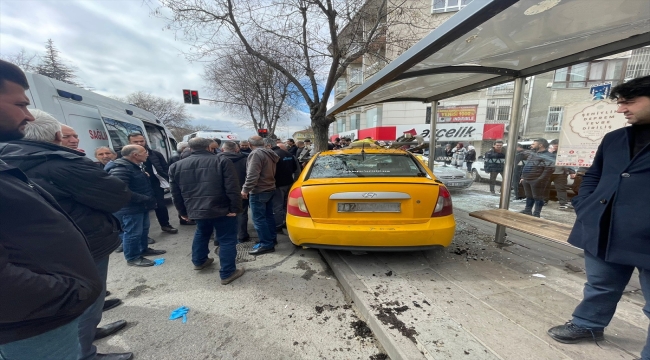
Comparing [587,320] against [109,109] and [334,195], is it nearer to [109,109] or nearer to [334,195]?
[334,195]

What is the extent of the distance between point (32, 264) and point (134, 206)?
2.95m

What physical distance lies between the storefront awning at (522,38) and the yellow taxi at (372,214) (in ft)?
4.24

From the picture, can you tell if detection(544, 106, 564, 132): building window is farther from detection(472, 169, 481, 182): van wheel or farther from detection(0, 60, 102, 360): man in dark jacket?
detection(472, 169, 481, 182): van wheel

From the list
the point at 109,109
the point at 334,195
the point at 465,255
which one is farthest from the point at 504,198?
the point at 109,109

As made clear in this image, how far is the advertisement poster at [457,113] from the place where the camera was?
18812 mm

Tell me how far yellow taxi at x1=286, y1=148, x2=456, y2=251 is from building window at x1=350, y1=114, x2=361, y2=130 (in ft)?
75.1

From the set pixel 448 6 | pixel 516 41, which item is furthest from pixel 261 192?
pixel 448 6

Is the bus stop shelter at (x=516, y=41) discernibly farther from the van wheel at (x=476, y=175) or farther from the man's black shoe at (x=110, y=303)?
the van wheel at (x=476, y=175)

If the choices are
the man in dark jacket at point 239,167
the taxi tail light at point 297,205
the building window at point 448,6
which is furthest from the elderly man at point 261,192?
the building window at point 448,6

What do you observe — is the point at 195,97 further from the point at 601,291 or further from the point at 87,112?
the point at 601,291

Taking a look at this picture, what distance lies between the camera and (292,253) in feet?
12.2

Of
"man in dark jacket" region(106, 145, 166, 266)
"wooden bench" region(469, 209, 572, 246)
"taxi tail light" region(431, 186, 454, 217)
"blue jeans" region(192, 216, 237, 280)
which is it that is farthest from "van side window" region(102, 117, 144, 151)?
"wooden bench" region(469, 209, 572, 246)

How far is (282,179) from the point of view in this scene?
4414 millimetres

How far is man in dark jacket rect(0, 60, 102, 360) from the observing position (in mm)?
848
